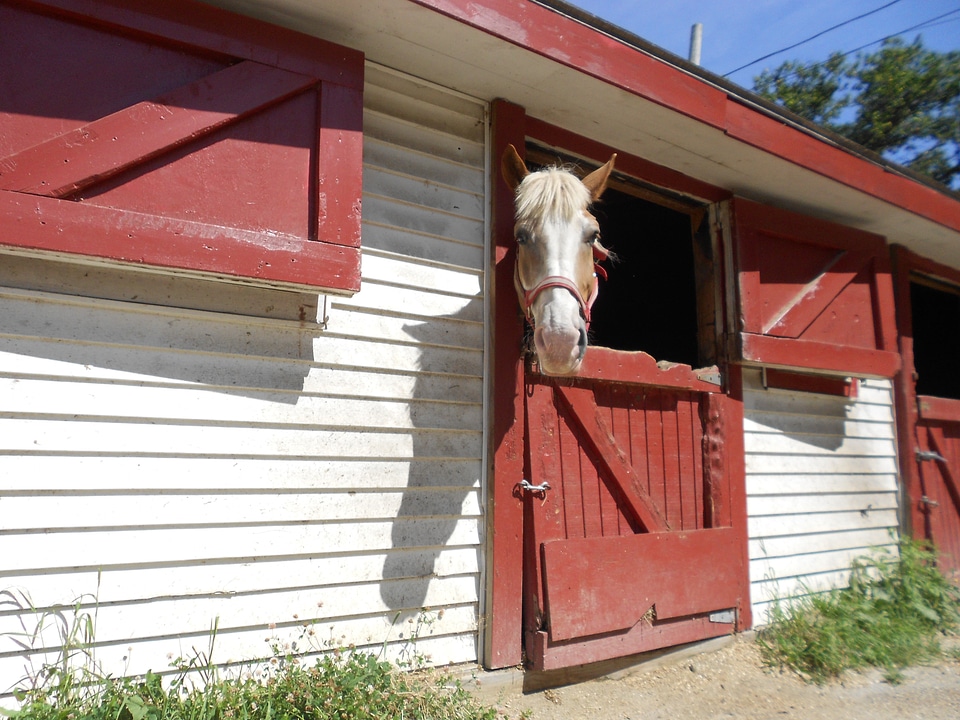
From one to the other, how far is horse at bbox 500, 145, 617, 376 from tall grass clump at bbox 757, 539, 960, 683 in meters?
2.82

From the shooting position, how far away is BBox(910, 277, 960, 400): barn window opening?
7.27 metres

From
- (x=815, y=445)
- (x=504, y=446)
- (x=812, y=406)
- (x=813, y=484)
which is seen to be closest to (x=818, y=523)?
(x=813, y=484)

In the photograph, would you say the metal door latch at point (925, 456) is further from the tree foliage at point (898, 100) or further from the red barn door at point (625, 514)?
the tree foliage at point (898, 100)

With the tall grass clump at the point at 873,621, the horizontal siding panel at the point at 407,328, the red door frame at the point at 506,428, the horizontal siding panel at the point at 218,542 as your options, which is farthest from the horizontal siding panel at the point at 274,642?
the tall grass clump at the point at 873,621

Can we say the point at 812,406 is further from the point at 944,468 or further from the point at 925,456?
the point at 944,468

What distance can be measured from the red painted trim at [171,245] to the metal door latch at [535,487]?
1334mm

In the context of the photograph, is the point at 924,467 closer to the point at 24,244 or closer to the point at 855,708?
the point at 855,708

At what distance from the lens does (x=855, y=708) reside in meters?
3.57

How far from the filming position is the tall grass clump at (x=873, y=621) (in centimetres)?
399

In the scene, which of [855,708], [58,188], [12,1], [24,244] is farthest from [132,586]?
[855,708]

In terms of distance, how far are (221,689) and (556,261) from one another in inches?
82.6

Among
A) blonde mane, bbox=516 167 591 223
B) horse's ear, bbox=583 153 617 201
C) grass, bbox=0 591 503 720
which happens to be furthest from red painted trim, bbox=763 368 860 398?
grass, bbox=0 591 503 720

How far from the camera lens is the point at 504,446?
314 centimetres

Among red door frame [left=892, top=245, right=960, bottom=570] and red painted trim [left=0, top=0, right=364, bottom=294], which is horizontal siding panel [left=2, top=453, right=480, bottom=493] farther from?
red door frame [left=892, top=245, right=960, bottom=570]
